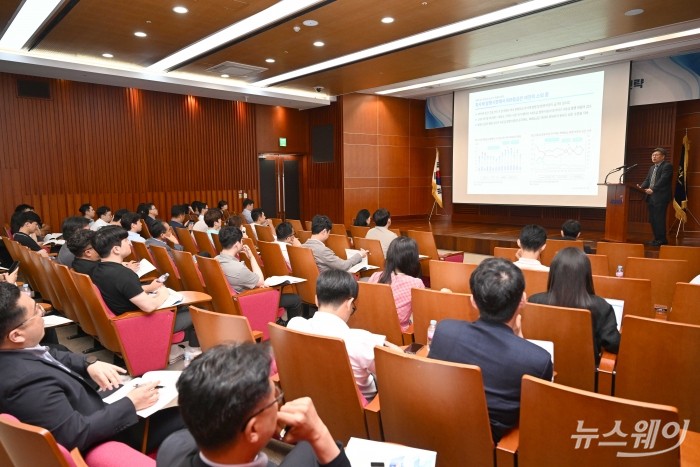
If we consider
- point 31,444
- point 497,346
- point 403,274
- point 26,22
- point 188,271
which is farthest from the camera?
point 26,22

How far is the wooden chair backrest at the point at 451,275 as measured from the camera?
3.69 m

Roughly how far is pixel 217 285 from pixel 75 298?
1.17 m

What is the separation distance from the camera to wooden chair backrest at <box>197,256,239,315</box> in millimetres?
3907

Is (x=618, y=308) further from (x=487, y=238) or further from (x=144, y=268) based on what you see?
(x=487, y=238)

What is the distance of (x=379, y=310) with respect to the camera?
3.13m

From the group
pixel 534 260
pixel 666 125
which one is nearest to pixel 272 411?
pixel 534 260

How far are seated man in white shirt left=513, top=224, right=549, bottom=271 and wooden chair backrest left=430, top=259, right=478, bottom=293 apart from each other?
452 millimetres

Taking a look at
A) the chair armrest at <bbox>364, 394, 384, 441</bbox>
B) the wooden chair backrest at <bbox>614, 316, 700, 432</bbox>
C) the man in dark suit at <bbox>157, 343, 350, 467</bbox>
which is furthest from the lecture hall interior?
the man in dark suit at <bbox>157, 343, 350, 467</bbox>

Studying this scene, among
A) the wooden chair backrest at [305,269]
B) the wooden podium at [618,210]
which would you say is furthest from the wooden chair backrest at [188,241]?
the wooden podium at [618,210]

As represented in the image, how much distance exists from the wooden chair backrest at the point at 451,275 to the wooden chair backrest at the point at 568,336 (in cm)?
115

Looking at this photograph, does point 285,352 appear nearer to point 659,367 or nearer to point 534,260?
point 659,367

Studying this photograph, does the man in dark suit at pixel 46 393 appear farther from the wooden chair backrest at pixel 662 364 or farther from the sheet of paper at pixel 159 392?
the wooden chair backrest at pixel 662 364

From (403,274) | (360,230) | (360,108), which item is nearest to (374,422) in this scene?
(403,274)

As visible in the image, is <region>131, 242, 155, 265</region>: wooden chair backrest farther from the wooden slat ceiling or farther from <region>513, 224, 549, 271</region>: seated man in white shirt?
<region>513, 224, 549, 271</region>: seated man in white shirt
